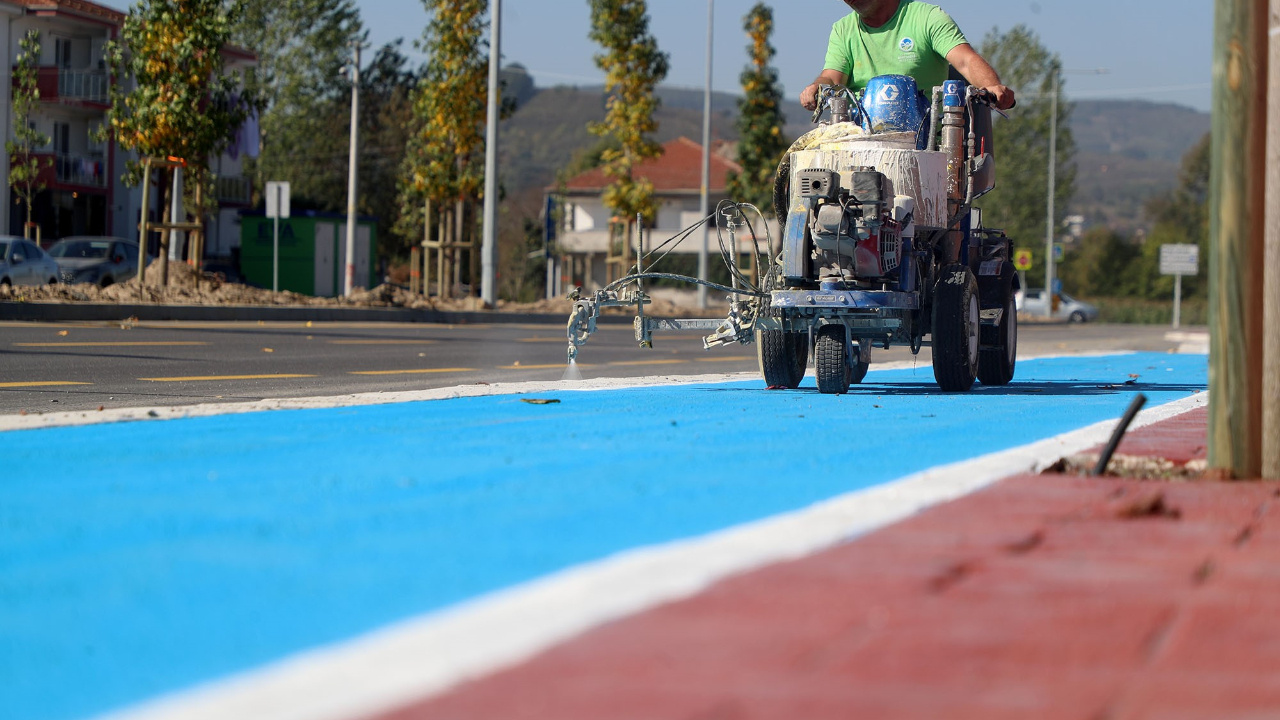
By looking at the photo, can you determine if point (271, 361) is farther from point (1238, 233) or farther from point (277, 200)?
point (277, 200)

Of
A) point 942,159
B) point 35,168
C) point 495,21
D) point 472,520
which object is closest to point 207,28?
point 495,21

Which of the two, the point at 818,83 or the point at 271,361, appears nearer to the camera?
the point at 818,83

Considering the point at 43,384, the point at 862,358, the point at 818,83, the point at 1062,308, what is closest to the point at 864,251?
the point at 862,358

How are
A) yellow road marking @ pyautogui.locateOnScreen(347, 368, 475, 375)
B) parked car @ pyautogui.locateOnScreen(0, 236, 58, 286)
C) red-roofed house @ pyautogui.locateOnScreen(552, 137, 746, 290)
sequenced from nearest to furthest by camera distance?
yellow road marking @ pyautogui.locateOnScreen(347, 368, 475, 375) < parked car @ pyautogui.locateOnScreen(0, 236, 58, 286) < red-roofed house @ pyautogui.locateOnScreen(552, 137, 746, 290)

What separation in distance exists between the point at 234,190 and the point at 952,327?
199 feet

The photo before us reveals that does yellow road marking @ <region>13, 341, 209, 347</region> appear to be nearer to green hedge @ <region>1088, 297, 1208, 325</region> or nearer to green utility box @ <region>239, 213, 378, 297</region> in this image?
green utility box @ <region>239, 213, 378, 297</region>

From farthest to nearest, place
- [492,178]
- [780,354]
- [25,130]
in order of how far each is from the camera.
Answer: [25,130], [492,178], [780,354]

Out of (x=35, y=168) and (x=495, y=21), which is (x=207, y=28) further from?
(x=35, y=168)

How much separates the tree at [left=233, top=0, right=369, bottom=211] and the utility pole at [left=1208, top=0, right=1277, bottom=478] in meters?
78.6

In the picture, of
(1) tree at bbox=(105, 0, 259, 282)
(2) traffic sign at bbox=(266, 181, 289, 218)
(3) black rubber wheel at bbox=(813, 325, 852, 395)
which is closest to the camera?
(3) black rubber wheel at bbox=(813, 325, 852, 395)

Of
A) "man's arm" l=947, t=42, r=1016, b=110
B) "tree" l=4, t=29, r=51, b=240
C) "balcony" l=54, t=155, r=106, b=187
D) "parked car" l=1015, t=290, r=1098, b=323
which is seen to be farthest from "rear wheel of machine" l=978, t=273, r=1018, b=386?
"parked car" l=1015, t=290, r=1098, b=323

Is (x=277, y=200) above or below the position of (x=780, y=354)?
above

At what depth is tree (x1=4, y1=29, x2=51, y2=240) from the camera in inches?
1925

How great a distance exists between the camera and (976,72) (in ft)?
38.4
